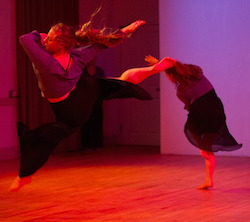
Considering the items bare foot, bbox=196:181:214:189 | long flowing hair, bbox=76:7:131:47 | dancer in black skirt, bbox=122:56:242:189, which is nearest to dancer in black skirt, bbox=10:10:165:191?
long flowing hair, bbox=76:7:131:47

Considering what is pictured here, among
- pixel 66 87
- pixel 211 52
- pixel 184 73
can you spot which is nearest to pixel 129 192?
pixel 184 73

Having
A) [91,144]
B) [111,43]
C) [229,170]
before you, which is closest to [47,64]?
[111,43]

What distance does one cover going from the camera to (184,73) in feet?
15.4

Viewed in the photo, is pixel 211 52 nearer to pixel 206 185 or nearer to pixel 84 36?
pixel 206 185

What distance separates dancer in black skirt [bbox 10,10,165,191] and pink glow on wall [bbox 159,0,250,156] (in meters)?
3.41

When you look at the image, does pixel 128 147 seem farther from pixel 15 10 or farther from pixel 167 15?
pixel 15 10

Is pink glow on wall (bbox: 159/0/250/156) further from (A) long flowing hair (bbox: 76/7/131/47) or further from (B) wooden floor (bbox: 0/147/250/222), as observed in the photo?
(A) long flowing hair (bbox: 76/7/131/47)

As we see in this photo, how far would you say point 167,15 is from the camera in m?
7.50

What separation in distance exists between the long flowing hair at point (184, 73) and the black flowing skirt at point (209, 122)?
0.71ft

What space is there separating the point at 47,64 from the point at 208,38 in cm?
412

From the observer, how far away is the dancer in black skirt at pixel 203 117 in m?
4.79

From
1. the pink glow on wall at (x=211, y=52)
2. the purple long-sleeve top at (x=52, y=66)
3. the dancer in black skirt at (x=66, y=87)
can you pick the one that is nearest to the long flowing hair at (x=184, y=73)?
the dancer in black skirt at (x=66, y=87)

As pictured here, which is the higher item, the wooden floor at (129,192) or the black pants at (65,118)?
the black pants at (65,118)

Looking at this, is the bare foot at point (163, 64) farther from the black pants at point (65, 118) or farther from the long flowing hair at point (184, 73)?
the long flowing hair at point (184, 73)
